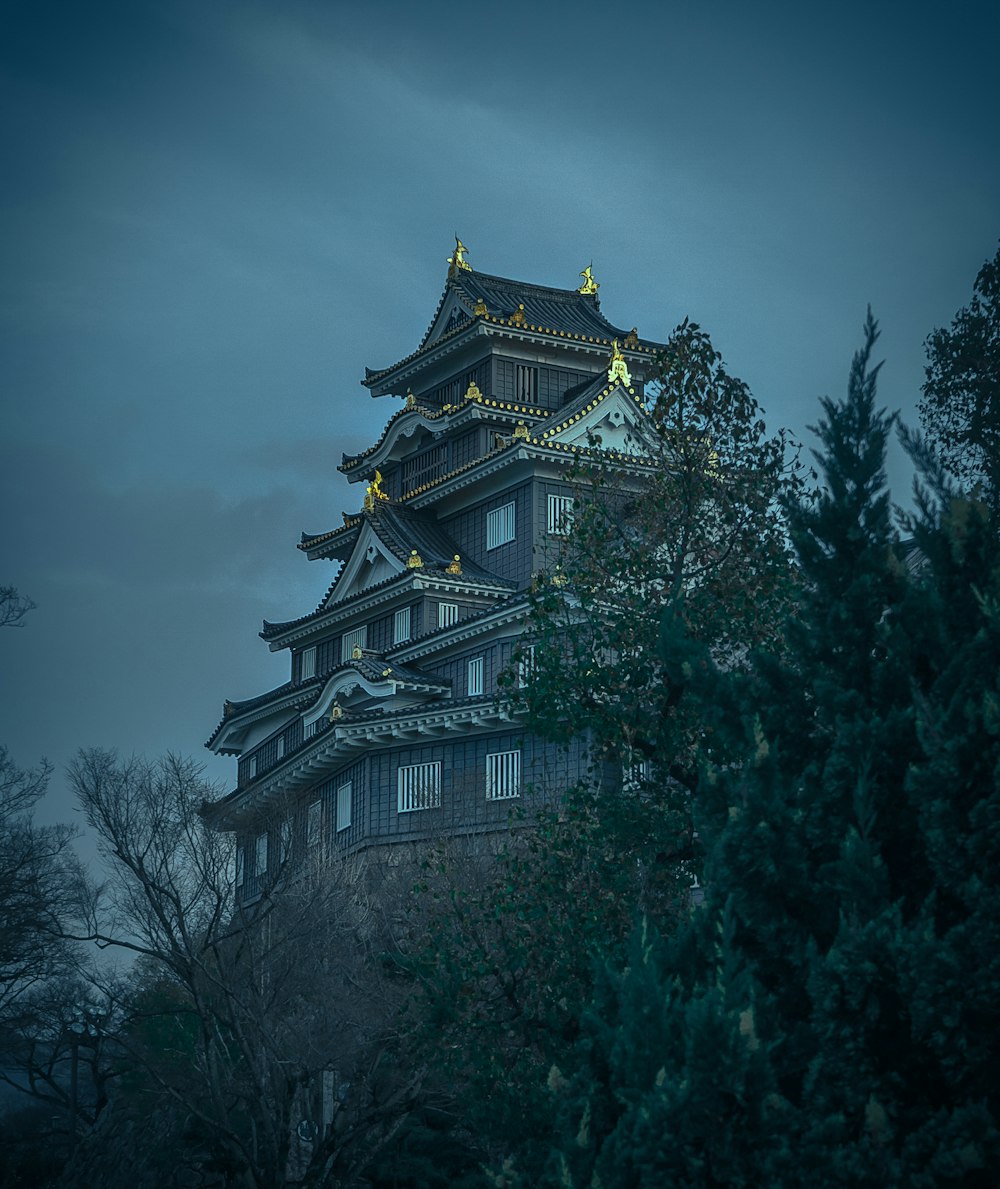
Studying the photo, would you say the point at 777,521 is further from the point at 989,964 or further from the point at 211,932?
the point at 211,932

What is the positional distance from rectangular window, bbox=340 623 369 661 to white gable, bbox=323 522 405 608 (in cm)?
109

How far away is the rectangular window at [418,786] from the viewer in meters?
40.0

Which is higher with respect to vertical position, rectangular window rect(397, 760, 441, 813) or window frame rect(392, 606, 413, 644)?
window frame rect(392, 606, 413, 644)

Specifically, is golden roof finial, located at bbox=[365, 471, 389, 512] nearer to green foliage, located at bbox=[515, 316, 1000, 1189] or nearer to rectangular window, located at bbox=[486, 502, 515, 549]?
rectangular window, located at bbox=[486, 502, 515, 549]

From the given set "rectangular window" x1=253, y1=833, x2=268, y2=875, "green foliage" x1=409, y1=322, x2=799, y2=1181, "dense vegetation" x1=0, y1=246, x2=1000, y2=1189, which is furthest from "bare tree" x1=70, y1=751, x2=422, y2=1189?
"rectangular window" x1=253, y1=833, x2=268, y2=875

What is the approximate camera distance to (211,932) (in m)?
24.6

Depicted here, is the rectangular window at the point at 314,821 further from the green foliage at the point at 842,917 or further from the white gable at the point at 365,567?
the green foliage at the point at 842,917

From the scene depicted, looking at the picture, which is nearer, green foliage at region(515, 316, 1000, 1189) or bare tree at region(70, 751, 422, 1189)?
green foliage at region(515, 316, 1000, 1189)

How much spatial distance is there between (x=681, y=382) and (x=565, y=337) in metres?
30.7

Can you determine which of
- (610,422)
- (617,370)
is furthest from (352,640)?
(617,370)

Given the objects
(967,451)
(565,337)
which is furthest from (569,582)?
(565,337)

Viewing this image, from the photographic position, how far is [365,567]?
4809cm

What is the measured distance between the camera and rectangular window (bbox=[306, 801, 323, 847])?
42.0m

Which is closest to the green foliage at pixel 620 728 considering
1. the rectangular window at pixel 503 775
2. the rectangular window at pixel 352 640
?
the rectangular window at pixel 503 775
